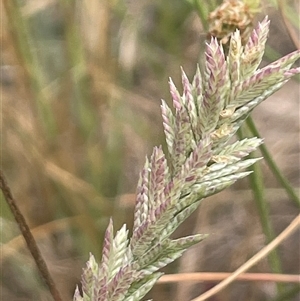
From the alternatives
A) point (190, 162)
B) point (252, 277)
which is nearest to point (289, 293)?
point (252, 277)

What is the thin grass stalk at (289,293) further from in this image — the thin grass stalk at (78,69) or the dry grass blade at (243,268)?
the thin grass stalk at (78,69)

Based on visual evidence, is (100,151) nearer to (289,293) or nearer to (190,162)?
(289,293)

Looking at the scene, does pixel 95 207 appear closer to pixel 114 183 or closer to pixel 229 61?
pixel 114 183

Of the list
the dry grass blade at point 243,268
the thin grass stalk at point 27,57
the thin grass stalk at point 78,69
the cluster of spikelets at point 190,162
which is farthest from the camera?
the thin grass stalk at point 78,69

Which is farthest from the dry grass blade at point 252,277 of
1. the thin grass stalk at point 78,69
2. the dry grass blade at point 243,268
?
the thin grass stalk at point 78,69

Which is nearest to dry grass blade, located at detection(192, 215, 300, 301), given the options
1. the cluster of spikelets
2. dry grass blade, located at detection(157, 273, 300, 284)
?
dry grass blade, located at detection(157, 273, 300, 284)

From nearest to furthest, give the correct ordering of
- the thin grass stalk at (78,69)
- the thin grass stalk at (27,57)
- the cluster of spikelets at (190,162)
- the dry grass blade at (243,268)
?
the cluster of spikelets at (190,162) → the dry grass blade at (243,268) → the thin grass stalk at (27,57) → the thin grass stalk at (78,69)

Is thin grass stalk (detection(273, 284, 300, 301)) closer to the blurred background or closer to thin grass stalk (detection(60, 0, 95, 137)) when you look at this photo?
the blurred background
